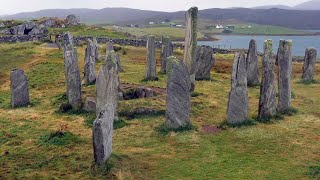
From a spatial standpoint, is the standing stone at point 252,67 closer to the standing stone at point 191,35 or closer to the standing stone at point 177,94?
the standing stone at point 191,35

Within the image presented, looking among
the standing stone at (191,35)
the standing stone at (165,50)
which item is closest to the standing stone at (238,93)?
the standing stone at (191,35)

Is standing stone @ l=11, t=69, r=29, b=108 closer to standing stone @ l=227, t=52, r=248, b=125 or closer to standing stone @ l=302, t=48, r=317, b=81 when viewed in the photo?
standing stone @ l=227, t=52, r=248, b=125

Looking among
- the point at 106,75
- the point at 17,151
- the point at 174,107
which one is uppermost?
the point at 106,75

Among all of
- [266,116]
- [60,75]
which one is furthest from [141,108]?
[60,75]

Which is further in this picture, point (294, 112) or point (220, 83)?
point (220, 83)

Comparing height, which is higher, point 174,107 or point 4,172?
point 174,107

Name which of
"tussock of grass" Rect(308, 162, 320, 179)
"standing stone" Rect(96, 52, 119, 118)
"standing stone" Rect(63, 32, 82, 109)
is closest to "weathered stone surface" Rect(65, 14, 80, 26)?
"standing stone" Rect(63, 32, 82, 109)

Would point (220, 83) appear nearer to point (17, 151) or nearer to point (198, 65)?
point (198, 65)

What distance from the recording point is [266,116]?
88.8 ft

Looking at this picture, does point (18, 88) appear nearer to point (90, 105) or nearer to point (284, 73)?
point (90, 105)

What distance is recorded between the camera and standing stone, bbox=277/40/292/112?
28094 mm

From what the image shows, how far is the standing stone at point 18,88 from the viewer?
31.2m

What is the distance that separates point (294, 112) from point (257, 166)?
10.1 metres

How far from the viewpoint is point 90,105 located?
29297mm
